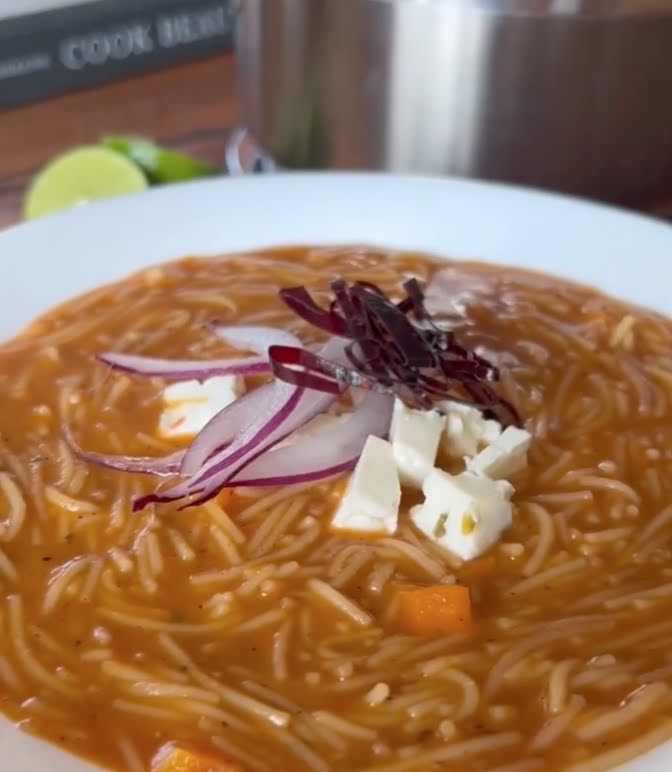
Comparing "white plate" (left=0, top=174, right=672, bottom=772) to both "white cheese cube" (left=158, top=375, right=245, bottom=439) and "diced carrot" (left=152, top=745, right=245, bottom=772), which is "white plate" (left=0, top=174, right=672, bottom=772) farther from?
"diced carrot" (left=152, top=745, right=245, bottom=772)

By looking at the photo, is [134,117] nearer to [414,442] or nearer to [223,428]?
[223,428]

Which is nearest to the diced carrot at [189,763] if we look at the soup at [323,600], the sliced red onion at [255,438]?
the soup at [323,600]

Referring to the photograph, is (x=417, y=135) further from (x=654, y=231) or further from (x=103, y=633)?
(x=103, y=633)

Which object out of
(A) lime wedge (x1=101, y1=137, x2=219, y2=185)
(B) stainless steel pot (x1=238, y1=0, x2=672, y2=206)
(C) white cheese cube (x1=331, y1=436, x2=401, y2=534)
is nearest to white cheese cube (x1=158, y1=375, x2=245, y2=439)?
(C) white cheese cube (x1=331, y1=436, x2=401, y2=534)

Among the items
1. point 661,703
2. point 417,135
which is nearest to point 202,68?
point 417,135

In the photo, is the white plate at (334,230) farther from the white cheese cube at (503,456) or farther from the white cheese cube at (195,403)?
the white cheese cube at (503,456)
